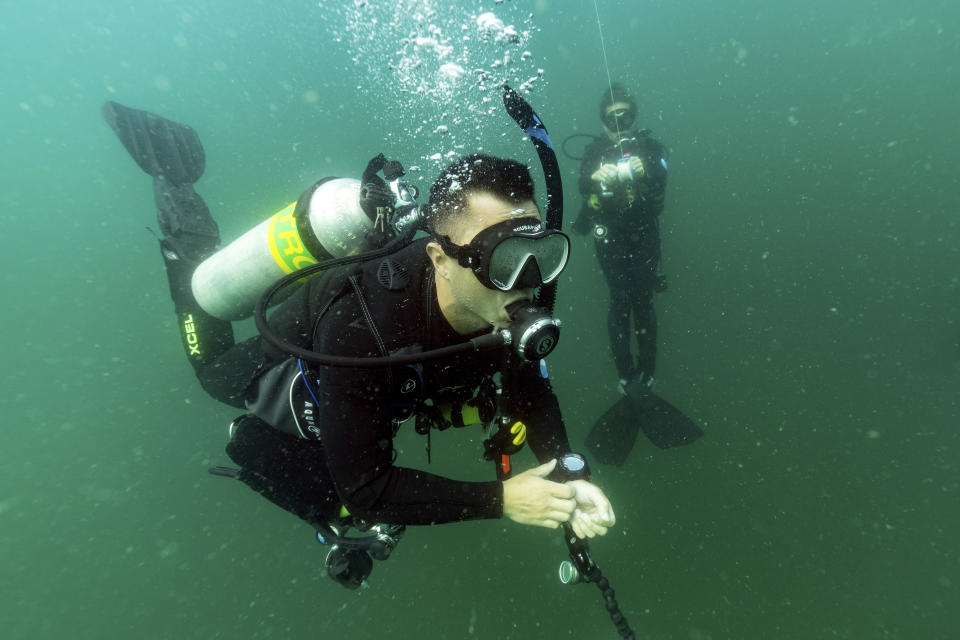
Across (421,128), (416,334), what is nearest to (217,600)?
(416,334)

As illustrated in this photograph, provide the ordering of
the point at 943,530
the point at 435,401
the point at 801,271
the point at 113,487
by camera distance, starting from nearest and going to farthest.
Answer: the point at 435,401, the point at 943,530, the point at 113,487, the point at 801,271

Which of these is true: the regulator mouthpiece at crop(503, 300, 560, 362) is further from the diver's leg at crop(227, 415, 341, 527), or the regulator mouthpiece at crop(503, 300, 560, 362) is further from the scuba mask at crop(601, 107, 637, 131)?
the scuba mask at crop(601, 107, 637, 131)

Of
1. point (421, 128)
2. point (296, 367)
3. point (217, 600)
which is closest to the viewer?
point (296, 367)

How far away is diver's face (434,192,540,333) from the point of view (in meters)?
1.73

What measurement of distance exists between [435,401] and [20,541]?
23.9 metres

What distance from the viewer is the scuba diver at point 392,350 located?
171cm

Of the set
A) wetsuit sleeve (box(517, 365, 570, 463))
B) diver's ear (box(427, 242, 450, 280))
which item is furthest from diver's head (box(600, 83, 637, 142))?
diver's ear (box(427, 242, 450, 280))

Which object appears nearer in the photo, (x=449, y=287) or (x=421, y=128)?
(x=449, y=287)

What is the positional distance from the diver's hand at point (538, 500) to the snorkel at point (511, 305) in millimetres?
502

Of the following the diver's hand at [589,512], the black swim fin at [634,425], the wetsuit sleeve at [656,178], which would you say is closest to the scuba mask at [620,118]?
the wetsuit sleeve at [656,178]

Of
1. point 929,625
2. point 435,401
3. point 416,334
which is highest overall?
point 416,334

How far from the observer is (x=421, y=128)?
82.9ft

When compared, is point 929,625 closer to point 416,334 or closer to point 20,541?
point 416,334

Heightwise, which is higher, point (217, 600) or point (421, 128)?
point (421, 128)
